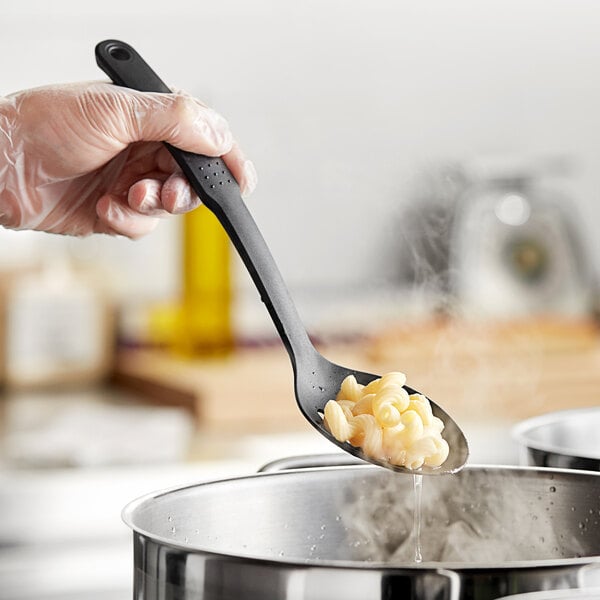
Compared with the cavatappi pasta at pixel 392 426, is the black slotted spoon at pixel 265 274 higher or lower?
higher

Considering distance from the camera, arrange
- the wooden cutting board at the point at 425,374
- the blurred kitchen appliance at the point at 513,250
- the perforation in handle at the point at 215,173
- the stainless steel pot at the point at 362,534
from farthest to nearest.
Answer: the blurred kitchen appliance at the point at 513,250
the wooden cutting board at the point at 425,374
the perforation in handle at the point at 215,173
the stainless steel pot at the point at 362,534

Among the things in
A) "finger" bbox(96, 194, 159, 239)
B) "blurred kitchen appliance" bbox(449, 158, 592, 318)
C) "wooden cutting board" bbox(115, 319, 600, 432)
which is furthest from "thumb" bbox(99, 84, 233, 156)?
"blurred kitchen appliance" bbox(449, 158, 592, 318)

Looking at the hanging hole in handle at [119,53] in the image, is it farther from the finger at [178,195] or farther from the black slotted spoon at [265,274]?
the finger at [178,195]

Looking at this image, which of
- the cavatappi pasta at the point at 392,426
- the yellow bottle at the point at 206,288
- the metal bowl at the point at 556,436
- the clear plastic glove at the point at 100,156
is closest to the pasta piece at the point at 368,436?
the cavatappi pasta at the point at 392,426

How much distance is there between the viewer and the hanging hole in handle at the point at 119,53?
799 mm

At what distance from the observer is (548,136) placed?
8.86 feet

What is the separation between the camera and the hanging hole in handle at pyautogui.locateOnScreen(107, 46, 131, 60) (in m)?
0.80

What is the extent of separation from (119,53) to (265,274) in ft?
0.63

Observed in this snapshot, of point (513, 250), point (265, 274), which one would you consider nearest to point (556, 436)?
point (265, 274)

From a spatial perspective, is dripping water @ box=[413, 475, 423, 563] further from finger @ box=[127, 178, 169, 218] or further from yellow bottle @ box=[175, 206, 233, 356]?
yellow bottle @ box=[175, 206, 233, 356]

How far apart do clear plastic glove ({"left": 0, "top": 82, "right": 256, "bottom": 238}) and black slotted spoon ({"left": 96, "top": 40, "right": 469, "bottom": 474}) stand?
1cm

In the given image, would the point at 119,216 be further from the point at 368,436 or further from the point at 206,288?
the point at 206,288

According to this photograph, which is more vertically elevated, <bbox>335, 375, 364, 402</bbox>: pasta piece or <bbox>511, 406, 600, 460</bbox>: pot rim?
<bbox>335, 375, 364, 402</bbox>: pasta piece

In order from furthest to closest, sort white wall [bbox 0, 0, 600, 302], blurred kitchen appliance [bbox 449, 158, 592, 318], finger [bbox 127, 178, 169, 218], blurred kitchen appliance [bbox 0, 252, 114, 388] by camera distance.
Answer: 1. blurred kitchen appliance [bbox 449, 158, 592, 318]
2. white wall [bbox 0, 0, 600, 302]
3. blurred kitchen appliance [bbox 0, 252, 114, 388]
4. finger [bbox 127, 178, 169, 218]
